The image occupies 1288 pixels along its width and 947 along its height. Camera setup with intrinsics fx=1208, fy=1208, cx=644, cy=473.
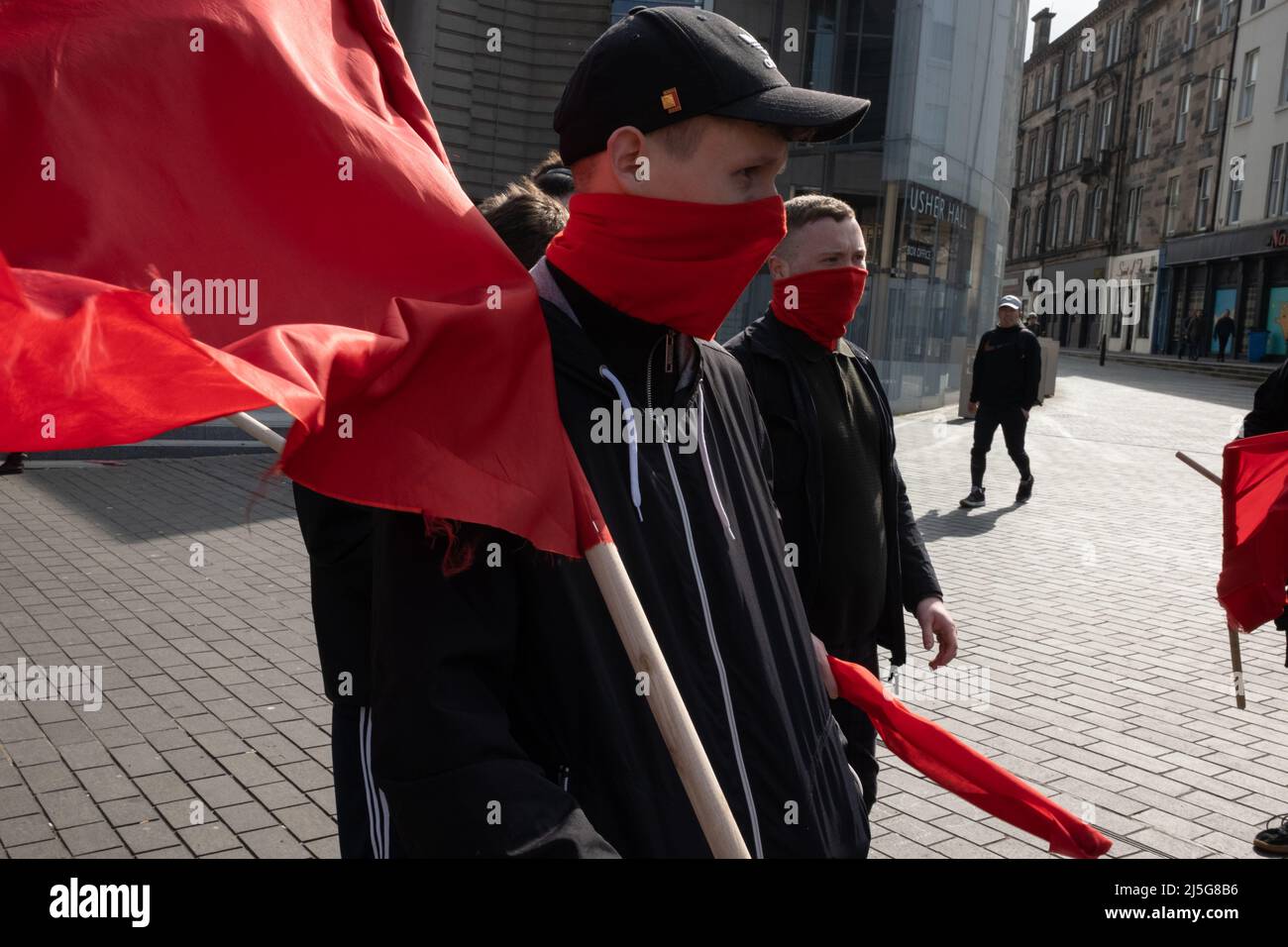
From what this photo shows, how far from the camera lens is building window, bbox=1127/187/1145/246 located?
190 ft

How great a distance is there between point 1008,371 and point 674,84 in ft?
39.5

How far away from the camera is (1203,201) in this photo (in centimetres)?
4984

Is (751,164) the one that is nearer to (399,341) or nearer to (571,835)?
(399,341)

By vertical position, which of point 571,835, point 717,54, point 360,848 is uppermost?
point 717,54

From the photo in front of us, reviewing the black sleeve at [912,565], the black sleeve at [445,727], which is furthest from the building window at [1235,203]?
the black sleeve at [445,727]

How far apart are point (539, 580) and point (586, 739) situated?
22 centimetres

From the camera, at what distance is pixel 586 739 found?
1.56 metres

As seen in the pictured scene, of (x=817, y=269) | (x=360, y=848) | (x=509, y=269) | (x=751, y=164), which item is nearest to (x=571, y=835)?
(x=360, y=848)

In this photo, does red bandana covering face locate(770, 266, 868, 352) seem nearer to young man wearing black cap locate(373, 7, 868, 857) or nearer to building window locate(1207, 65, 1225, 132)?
young man wearing black cap locate(373, 7, 868, 857)

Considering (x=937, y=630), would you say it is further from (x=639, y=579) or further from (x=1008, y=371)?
(x=1008, y=371)

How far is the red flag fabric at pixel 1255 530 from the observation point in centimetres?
426

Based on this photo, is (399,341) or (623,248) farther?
(623,248)
